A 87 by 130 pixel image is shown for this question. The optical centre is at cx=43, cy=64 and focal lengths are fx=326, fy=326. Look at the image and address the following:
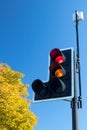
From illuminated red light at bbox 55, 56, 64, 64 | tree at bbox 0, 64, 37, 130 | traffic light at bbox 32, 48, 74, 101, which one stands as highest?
tree at bbox 0, 64, 37, 130

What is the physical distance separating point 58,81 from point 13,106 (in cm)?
2091

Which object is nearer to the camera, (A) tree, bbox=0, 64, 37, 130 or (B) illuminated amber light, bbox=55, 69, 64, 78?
(B) illuminated amber light, bbox=55, 69, 64, 78

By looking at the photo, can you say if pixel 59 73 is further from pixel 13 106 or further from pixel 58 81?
pixel 13 106

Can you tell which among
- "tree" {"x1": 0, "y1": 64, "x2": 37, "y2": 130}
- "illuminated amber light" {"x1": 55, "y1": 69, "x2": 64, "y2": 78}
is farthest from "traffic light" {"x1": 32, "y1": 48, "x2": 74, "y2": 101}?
"tree" {"x1": 0, "y1": 64, "x2": 37, "y2": 130}

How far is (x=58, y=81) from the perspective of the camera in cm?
589

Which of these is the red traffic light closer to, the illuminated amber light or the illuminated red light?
the illuminated red light

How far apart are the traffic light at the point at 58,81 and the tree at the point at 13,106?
19957 millimetres

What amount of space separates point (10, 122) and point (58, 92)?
67.5 feet

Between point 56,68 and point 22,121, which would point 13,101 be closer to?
point 22,121

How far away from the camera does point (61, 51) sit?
21.6 feet

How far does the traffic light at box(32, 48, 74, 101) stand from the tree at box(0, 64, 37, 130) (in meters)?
20.0

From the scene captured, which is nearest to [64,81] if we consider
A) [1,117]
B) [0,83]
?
[1,117]

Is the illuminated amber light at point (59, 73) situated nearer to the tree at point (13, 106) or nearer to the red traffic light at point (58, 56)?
the red traffic light at point (58, 56)

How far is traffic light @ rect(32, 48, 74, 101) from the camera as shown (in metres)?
5.89
